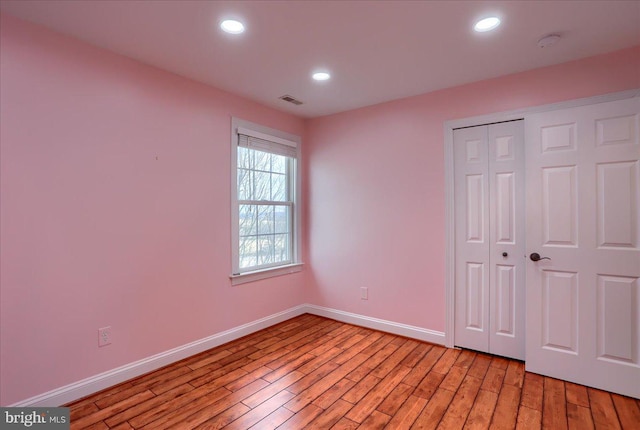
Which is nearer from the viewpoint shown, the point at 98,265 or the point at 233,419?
the point at 233,419

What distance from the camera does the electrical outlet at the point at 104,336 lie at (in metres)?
2.31

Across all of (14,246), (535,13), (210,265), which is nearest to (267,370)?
(210,265)

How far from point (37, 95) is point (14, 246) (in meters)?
0.99

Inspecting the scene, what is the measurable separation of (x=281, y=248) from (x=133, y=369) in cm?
195

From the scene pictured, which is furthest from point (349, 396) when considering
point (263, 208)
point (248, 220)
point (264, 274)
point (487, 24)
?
point (487, 24)

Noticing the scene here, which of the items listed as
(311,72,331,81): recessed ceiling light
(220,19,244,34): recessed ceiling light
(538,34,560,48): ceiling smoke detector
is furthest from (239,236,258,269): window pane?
(538,34,560,48): ceiling smoke detector

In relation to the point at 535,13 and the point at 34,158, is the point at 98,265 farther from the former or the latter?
the point at 535,13

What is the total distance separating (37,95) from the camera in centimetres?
204

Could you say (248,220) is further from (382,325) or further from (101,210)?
(382,325)

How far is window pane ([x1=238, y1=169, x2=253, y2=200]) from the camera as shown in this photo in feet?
11.1

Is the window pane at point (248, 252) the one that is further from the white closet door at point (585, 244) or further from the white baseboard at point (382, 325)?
the white closet door at point (585, 244)

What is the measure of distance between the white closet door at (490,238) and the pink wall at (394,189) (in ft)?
0.58

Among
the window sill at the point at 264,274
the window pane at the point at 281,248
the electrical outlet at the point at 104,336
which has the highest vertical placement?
the window pane at the point at 281,248

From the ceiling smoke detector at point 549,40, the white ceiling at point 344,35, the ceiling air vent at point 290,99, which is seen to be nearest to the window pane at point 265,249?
the ceiling air vent at point 290,99
